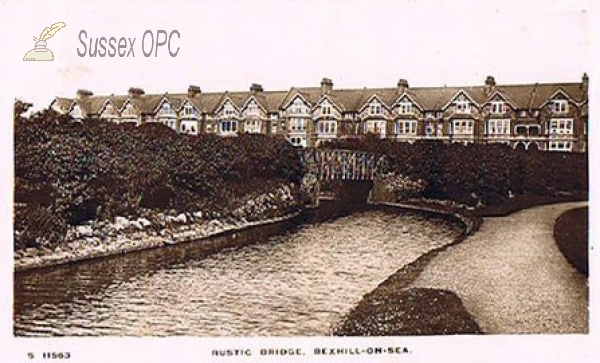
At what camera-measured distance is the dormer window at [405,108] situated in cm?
234

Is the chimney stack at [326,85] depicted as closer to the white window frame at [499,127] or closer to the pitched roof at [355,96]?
the pitched roof at [355,96]

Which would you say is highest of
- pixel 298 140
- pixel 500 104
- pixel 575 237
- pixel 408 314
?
pixel 500 104

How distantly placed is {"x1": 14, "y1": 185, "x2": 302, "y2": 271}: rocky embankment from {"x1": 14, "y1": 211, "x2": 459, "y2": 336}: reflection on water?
0.11ft

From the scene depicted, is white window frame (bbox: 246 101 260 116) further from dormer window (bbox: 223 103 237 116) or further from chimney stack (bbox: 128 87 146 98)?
chimney stack (bbox: 128 87 146 98)

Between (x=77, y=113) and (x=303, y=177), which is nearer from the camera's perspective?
(x=77, y=113)

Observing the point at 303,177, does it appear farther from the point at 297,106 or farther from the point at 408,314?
the point at 408,314

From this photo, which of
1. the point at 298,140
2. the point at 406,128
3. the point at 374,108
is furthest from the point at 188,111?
the point at 406,128

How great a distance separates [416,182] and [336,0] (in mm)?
584

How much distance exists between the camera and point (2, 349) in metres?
2.19

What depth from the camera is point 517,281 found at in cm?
226

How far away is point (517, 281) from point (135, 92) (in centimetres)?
121

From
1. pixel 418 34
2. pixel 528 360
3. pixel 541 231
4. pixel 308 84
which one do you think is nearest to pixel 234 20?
pixel 308 84

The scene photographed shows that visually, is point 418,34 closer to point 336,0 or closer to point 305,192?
point 336,0

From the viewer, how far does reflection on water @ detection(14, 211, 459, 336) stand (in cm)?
221
